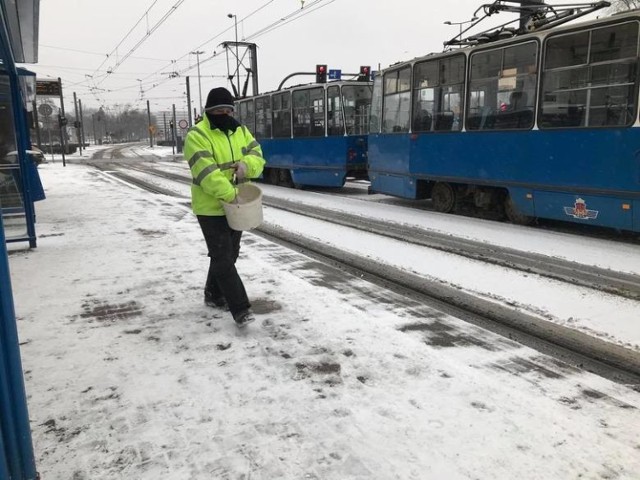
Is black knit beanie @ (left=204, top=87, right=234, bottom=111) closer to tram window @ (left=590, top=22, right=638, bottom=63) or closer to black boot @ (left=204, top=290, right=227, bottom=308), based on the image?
black boot @ (left=204, top=290, right=227, bottom=308)

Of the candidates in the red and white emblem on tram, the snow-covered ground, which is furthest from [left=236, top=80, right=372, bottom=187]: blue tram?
the snow-covered ground

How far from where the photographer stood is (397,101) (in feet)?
39.2

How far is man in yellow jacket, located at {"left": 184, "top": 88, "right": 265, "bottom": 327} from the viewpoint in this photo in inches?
159

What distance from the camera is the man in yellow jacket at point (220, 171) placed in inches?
159

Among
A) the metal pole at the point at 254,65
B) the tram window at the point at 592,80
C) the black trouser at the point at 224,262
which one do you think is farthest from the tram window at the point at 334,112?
the metal pole at the point at 254,65

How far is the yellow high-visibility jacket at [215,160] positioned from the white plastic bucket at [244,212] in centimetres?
9

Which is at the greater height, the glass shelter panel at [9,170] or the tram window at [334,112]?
the tram window at [334,112]

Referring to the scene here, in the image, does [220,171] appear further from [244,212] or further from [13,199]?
[13,199]

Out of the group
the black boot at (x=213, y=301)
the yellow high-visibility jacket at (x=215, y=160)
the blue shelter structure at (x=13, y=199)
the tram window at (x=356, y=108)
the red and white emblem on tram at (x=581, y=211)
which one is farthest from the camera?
the tram window at (x=356, y=108)

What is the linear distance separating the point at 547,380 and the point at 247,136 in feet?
10.00

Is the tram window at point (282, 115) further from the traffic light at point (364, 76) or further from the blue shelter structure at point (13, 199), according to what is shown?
the blue shelter structure at point (13, 199)

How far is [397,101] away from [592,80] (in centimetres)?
499

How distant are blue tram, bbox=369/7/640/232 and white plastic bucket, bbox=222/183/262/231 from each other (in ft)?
19.1

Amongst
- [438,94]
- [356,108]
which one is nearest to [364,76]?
[356,108]
